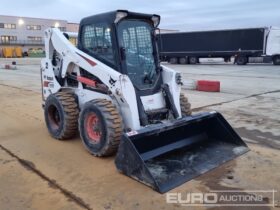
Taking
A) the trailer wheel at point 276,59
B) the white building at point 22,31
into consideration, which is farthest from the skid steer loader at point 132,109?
the white building at point 22,31

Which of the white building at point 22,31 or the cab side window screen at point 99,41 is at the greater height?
the white building at point 22,31

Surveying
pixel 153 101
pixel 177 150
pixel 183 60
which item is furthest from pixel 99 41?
pixel 183 60

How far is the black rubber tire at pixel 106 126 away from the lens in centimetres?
479

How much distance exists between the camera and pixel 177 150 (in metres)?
5.12

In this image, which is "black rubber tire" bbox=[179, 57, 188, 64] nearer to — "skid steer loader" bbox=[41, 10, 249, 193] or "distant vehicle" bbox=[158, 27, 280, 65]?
"distant vehicle" bbox=[158, 27, 280, 65]

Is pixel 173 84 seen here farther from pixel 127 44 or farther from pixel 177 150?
pixel 177 150

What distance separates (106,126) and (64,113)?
132cm

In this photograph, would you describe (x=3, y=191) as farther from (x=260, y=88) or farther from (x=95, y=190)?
(x=260, y=88)

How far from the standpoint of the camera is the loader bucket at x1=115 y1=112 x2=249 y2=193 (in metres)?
4.25

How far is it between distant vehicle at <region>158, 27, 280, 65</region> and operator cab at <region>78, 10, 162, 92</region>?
20.2 metres

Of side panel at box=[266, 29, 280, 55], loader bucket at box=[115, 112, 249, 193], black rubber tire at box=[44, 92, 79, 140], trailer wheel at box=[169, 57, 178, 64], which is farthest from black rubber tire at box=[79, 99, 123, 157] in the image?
trailer wheel at box=[169, 57, 178, 64]

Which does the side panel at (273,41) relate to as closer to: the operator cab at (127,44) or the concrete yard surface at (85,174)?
the concrete yard surface at (85,174)

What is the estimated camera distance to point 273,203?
Result: 3773mm

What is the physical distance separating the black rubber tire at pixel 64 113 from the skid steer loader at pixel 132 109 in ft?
0.06
